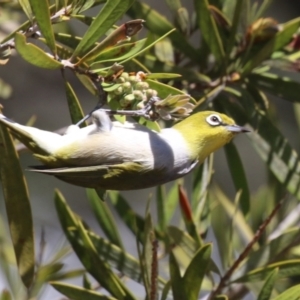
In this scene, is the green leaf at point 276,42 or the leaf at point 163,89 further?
the green leaf at point 276,42

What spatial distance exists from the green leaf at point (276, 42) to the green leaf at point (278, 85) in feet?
0.32

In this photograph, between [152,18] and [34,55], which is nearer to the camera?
[34,55]

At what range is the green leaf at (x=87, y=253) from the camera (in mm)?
1358

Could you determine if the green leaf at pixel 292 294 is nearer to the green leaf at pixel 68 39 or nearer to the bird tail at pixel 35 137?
the bird tail at pixel 35 137

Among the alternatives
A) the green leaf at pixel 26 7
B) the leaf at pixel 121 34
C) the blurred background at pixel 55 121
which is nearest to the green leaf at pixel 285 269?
the leaf at pixel 121 34

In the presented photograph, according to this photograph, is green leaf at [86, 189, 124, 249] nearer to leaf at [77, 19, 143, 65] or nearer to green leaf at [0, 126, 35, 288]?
green leaf at [0, 126, 35, 288]

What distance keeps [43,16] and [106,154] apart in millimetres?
295

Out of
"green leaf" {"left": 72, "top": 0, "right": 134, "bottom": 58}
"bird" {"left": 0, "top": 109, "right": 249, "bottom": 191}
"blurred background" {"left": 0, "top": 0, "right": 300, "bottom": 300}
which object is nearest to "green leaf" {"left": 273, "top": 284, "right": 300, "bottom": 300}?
"bird" {"left": 0, "top": 109, "right": 249, "bottom": 191}

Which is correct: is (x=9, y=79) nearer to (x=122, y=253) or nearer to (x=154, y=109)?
(x=122, y=253)

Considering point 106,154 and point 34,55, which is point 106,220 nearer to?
point 106,154

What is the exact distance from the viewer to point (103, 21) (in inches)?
42.8

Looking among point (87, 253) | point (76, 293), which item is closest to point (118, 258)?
point (87, 253)

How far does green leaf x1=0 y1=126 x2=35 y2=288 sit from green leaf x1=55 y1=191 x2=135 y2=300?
0.11 metres

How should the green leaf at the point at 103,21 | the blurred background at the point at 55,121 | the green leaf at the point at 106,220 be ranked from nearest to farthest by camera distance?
the green leaf at the point at 103,21, the green leaf at the point at 106,220, the blurred background at the point at 55,121
